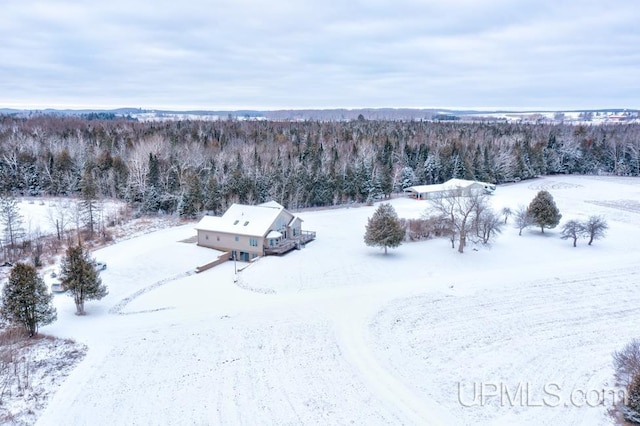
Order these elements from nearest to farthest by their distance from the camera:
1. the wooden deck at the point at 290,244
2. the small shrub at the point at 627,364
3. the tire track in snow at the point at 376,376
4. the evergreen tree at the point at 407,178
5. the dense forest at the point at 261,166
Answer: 1. the tire track in snow at the point at 376,376
2. the small shrub at the point at 627,364
3. the wooden deck at the point at 290,244
4. the dense forest at the point at 261,166
5. the evergreen tree at the point at 407,178

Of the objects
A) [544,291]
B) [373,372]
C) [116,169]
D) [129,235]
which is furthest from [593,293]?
[116,169]

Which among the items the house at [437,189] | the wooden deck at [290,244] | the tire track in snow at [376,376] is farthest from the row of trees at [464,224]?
the house at [437,189]

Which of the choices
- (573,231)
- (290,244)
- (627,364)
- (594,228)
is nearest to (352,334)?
(627,364)

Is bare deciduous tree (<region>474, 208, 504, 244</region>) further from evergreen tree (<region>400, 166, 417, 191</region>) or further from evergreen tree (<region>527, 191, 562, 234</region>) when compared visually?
evergreen tree (<region>400, 166, 417, 191</region>)

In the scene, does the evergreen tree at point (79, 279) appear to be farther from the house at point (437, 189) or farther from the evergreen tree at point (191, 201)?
the house at point (437, 189)

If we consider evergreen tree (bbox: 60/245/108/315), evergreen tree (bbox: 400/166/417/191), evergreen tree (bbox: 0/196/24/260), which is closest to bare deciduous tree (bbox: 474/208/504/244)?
evergreen tree (bbox: 60/245/108/315)
